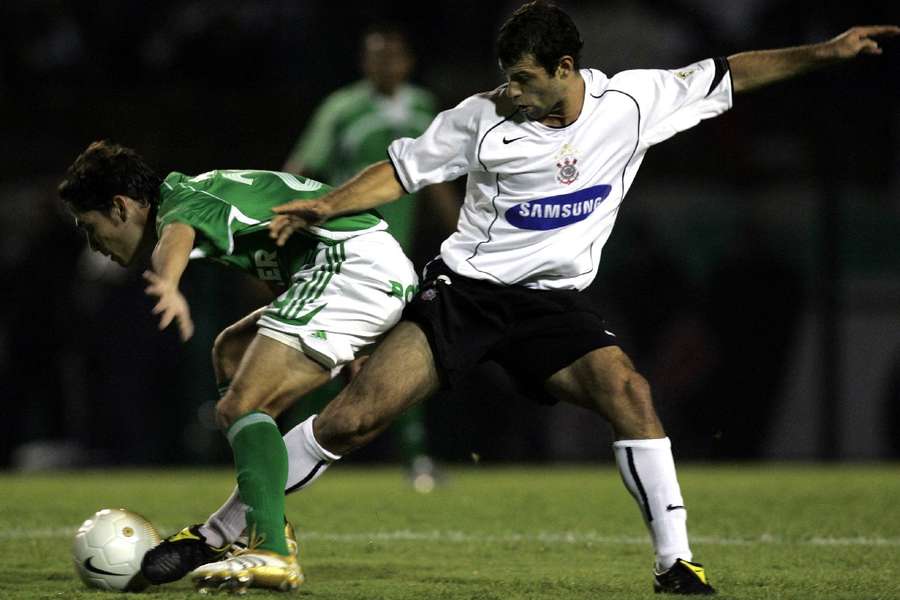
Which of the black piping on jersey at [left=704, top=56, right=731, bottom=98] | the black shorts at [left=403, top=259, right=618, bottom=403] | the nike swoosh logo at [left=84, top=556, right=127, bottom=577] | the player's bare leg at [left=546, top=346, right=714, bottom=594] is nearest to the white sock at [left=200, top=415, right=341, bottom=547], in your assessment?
the nike swoosh logo at [left=84, top=556, right=127, bottom=577]

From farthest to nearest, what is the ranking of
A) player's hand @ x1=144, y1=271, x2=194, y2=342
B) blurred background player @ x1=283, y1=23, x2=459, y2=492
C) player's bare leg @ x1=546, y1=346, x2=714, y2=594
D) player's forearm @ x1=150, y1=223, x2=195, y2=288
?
blurred background player @ x1=283, y1=23, x2=459, y2=492 < player's bare leg @ x1=546, y1=346, x2=714, y2=594 < player's forearm @ x1=150, y1=223, x2=195, y2=288 < player's hand @ x1=144, y1=271, x2=194, y2=342

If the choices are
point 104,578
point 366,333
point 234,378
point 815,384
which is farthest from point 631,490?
point 815,384

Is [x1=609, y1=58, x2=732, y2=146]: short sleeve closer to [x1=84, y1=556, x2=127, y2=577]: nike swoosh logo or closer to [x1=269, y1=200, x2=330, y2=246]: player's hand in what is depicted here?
[x1=269, y1=200, x2=330, y2=246]: player's hand

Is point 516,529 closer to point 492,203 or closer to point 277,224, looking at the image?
point 492,203

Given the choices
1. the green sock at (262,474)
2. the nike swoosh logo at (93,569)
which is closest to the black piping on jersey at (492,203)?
the green sock at (262,474)

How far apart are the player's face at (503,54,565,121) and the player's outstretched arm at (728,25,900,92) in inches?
26.7

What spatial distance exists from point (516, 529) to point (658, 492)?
2.17 meters

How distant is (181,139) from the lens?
11.1 meters

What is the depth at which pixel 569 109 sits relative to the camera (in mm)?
4910

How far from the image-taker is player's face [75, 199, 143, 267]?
4953 mm

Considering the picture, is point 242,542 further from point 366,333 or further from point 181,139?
point 181,139

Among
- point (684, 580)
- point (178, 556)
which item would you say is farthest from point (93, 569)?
point (684, 580)

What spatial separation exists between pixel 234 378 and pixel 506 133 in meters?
1.14

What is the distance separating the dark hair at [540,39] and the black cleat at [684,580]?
5.08ft
